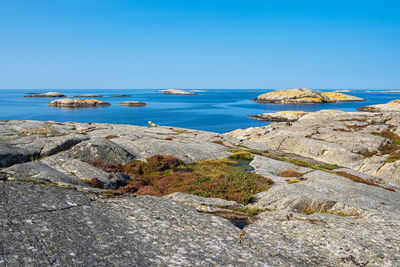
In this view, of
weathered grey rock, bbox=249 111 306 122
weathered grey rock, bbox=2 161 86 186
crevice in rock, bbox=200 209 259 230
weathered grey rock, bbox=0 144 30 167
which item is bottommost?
weathered grey rock, bbox=249 111 306 122

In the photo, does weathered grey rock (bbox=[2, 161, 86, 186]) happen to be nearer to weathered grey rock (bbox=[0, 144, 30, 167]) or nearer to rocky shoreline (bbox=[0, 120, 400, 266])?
rocky shoreline (bbox=[0, 120, 400, 266])

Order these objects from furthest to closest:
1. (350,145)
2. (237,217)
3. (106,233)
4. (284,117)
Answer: (284,117) → (350,145) → (237,217) → (106,233)

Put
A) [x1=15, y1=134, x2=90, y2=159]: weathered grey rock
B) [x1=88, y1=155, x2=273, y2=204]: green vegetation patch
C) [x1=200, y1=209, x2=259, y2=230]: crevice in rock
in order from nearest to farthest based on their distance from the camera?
[x1=200, y1=209, x2=259, y2=230]: crevice in rock → [x1=88, y1=155, x2=273, y2=204]: green vegetation patch → [x1=15, y1=134, x2=90, y2=159]: weathered grey rock

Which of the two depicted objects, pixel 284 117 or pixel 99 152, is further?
pixel 284 117

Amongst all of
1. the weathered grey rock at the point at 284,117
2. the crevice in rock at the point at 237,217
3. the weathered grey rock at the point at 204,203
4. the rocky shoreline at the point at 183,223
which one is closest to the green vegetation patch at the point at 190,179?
the rocky shoreline at the point at 183,223

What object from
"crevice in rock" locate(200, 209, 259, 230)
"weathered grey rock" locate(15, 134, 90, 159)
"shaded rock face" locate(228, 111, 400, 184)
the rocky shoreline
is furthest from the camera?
"shaded rock face" locate(228, 111, 400, 184)

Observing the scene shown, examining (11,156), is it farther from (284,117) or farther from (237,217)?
(284,117)

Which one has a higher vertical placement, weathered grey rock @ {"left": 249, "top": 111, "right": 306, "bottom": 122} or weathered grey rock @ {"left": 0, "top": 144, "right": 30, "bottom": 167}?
weathered grey rock @ {"left": 0, "top": 144, "right": 30, "bottom": 167}

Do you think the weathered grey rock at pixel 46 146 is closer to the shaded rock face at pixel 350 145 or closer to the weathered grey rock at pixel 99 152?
the weathered grey rock at pixel 99 152

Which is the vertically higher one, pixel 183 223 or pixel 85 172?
pixel 183 223

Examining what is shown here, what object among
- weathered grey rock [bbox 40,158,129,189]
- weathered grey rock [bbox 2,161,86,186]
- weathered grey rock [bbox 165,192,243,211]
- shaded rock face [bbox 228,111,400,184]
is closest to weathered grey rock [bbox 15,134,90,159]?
weathered grey rock [bbox 40,158,129,189]

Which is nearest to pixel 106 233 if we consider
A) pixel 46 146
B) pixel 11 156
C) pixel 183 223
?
pixel 183 223

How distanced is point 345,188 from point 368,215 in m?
6.74

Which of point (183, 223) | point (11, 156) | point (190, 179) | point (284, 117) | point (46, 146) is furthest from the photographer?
point (284, 117)
